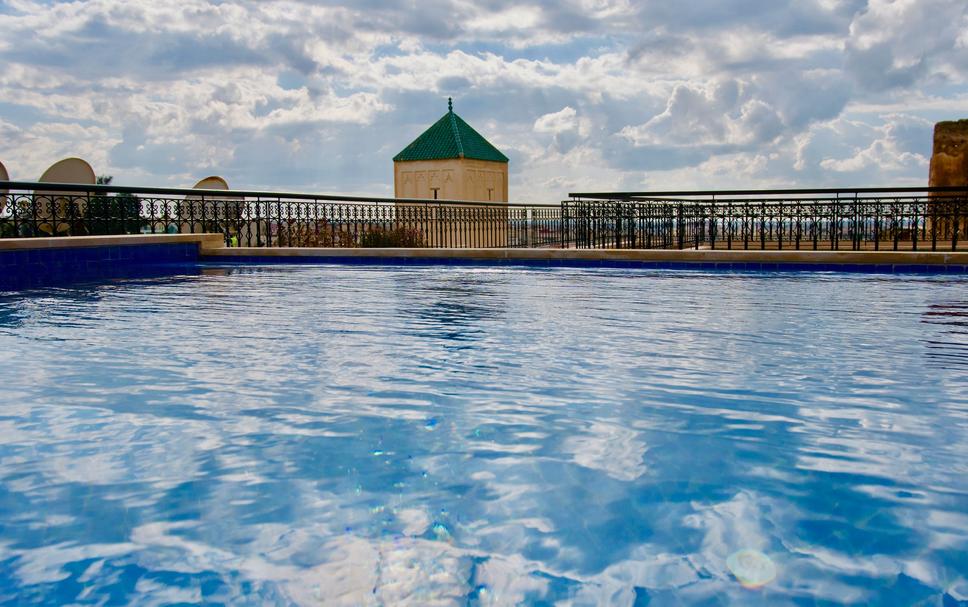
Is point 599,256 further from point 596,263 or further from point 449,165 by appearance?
point 449,165

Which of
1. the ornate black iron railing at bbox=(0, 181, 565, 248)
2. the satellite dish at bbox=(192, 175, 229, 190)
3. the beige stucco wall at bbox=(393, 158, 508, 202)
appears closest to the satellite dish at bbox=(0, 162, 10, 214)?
the ornate black iron railing at bbox=(0, 181, 565, 248)

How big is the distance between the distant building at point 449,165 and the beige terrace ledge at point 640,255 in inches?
905

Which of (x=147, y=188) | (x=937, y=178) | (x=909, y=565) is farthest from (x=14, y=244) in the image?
(x=937, y=178)

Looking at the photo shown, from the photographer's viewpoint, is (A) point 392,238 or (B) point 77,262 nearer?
(B) point 77,262

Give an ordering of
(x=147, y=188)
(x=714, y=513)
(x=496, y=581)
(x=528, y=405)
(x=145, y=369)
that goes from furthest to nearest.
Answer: (x=147, y=188) < (x=145, y=369) < (x=528, y=405) < (x=714, y=513) < (x=496, y=581)

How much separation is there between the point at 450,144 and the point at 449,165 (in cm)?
106

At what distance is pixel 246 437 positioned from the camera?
311 cm

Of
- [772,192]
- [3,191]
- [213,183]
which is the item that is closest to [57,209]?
[3,191]

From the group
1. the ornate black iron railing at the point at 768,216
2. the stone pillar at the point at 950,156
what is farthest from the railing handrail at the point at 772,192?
the stone pillar at the point at 950,156

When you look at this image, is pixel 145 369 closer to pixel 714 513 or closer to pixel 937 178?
pixel 714 513

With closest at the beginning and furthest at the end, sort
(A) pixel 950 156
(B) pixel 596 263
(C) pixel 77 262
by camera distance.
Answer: (C) pixel 77 262 < (B) pixel 596 263 < (A) pixel 950 156

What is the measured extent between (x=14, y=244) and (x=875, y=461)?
9485 millimetres

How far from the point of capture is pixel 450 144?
118ft

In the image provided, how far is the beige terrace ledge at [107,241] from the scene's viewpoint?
936 cm
